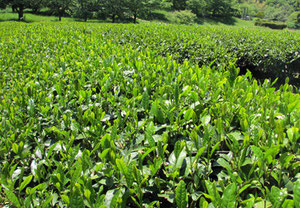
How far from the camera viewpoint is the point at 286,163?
1.16m

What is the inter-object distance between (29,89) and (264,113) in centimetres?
212

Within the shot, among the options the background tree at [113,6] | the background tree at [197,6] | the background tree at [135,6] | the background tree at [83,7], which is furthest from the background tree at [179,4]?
the background tree at [83,7]

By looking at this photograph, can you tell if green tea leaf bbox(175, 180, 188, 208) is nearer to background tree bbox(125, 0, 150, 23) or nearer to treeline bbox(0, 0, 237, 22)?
treeline bbox(0, 0, 237, 22)

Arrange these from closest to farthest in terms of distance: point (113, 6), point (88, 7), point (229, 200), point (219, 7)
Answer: point (229, 200) < point (113, 6) < point (88, 7) < point (219, 7)

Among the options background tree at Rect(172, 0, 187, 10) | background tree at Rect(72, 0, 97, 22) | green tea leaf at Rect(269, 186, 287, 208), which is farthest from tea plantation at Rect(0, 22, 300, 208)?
background tree at Rect(172, 0, 187, 10)

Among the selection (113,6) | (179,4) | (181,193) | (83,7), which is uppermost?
(179,4)

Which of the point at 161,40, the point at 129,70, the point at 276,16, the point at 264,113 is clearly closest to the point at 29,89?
the point at 129,70

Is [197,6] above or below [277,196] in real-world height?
above

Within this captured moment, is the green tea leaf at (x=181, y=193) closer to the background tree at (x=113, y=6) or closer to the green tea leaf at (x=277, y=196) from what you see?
the green tea leaf at (x=277, y=196)

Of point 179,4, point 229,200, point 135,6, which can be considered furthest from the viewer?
point 179,4

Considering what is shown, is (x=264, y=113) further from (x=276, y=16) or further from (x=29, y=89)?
(x=276, y=16)

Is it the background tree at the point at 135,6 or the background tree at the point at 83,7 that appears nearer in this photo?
the background tree at the point at 83,7

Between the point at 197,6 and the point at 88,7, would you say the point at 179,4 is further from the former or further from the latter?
the point at 88,7

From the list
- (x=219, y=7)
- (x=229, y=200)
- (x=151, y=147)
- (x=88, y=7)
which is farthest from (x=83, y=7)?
(x=219, y=7)
